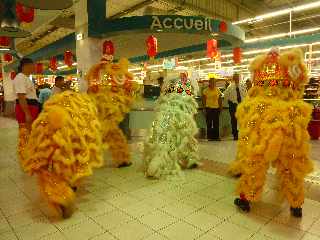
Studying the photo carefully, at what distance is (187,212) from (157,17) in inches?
199

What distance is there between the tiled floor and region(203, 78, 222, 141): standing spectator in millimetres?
2765

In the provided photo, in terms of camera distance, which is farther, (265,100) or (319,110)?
(319,110)

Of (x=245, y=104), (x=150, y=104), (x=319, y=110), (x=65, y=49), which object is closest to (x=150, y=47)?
(x=150, y=104)

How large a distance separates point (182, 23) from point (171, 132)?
3.86 metres

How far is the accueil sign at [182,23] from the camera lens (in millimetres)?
6699

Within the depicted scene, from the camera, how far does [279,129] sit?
2.56m

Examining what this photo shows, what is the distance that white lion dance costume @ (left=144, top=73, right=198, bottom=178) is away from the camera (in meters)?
3.84

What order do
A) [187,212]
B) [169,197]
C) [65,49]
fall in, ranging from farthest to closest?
1. [65,49]
2. [169,197]
3. [187,212]

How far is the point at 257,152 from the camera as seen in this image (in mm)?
2643

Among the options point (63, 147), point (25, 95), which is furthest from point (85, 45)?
point (63, 147)

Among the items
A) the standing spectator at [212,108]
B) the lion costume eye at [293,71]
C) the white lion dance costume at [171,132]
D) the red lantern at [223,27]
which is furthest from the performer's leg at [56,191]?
the red lantern at [223,27]

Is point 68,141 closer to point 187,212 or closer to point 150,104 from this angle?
point 187,212

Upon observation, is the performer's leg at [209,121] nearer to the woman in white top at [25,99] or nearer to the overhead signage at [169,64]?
the woman in white top at [25,99]

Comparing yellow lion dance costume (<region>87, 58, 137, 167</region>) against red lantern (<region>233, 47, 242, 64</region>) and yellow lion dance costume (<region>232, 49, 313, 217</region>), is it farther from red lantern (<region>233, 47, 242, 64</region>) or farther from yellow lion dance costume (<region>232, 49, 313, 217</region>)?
red lantern (<region>233, 47, 242, 64</region>)
